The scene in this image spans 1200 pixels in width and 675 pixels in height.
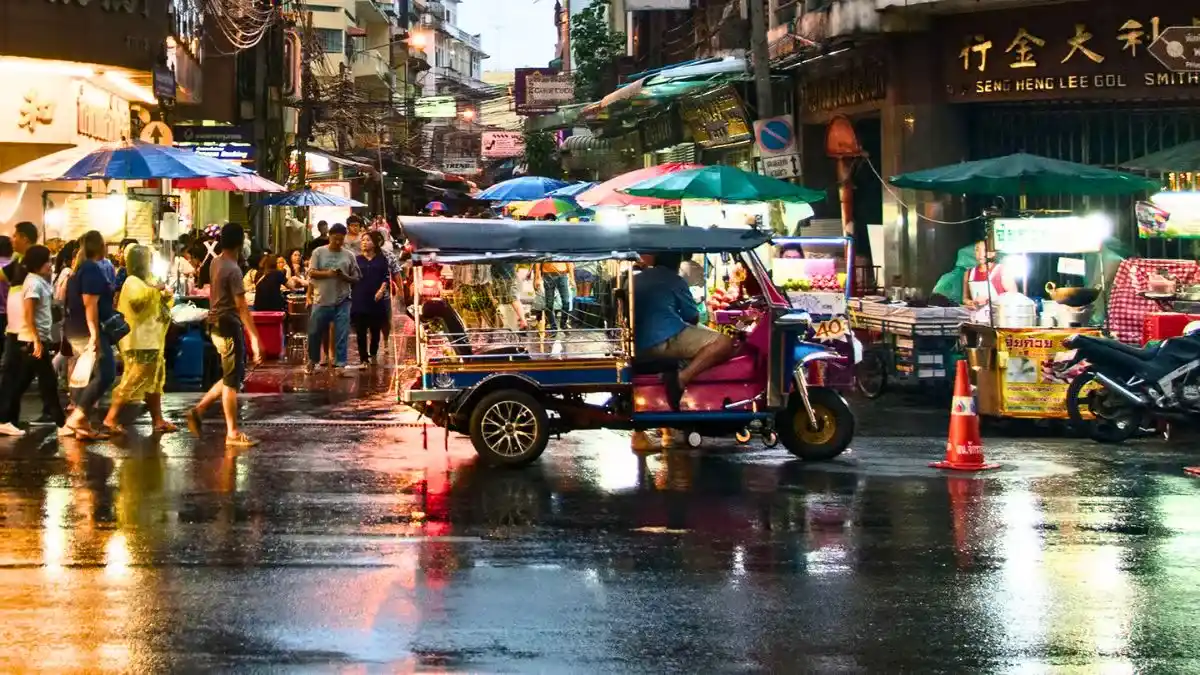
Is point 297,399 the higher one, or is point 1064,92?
point 1064,92

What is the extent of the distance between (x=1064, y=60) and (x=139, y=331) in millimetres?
12764

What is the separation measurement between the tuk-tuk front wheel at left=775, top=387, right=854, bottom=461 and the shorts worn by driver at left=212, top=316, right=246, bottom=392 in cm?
452

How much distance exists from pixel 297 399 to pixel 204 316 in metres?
1.47

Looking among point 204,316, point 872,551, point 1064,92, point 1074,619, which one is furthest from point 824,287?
point 1074,619

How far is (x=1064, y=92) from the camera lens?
2072 centimetres

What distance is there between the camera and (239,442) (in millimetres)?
13117

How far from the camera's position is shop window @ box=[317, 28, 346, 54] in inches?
2579

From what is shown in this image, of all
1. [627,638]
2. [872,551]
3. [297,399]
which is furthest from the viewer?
[297,399]

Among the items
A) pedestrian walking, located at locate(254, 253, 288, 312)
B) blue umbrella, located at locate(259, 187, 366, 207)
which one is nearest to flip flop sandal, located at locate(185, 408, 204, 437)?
pedestrian walking, located at locate(254, 253, 288, 312)

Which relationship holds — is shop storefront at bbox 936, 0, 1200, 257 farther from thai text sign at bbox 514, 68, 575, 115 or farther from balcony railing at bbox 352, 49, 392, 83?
balcony railing at bbox 352, 49, 392, 83

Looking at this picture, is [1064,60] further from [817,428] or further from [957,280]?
[817,428]

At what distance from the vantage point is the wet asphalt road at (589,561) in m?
6.62

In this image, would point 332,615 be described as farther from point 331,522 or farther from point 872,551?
point 872,551

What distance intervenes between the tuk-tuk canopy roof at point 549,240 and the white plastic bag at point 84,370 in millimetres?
3431
